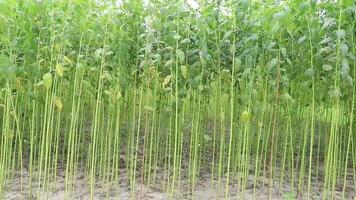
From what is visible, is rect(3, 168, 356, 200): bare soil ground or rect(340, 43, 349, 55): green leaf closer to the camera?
rect(340, 43, 349, 55): green leaf

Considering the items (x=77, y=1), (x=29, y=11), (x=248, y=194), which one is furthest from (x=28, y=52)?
(x=248, y=194)

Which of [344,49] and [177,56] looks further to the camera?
[177,56]

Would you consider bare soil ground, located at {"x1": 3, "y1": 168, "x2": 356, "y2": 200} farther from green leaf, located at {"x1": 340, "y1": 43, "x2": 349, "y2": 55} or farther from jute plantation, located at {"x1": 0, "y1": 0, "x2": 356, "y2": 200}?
green leaf, located at {"x1": 340, "y1": 43, "x2": 349, "y2": 55}

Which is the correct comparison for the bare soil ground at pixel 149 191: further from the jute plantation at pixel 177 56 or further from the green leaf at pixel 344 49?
the green leaf at pixel 344 49

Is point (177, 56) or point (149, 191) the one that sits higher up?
point (177, 56)

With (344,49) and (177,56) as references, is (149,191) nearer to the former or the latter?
(177,56)

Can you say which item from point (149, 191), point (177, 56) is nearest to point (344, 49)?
point (177, 56)

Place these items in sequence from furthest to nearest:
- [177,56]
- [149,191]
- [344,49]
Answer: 1. [149,191]
2. [177,56]
3. [344,49]

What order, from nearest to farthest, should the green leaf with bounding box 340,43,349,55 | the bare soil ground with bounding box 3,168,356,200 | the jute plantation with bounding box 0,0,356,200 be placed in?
the green leaf with bounding box 340,43,349,55, the jute plantation with bounding box 0,0,356,200, the bare soil ground with bounding box 3,168,356,200

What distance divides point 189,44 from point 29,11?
1267 mm

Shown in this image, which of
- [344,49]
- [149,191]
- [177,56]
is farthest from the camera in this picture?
[149,191]

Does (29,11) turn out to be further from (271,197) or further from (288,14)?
(271,197)

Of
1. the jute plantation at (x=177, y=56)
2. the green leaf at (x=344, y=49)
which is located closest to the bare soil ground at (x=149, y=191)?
the jute plantation at (x=177, y=56)

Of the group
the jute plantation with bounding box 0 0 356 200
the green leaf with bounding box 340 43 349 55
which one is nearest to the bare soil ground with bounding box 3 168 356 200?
the jute plantation with bounding box 0 0 356 200
